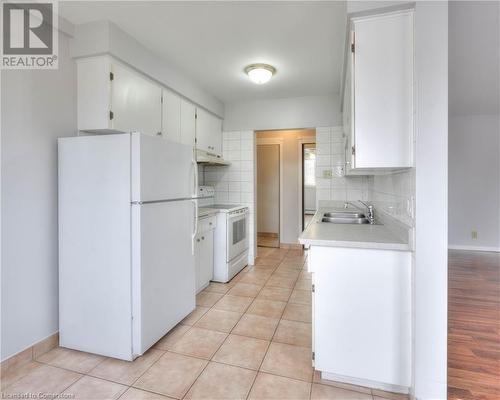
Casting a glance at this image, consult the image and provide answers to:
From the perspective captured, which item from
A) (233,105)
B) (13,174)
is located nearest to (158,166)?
(13,174)

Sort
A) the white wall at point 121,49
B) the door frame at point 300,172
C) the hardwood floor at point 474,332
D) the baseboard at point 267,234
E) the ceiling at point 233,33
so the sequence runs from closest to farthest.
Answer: the hardwood floor at point 474,332 < the ceiling at point 233,33 < the white wall at point 121,49 < the door frame at point 300,172 < the baseboard at point 267,234

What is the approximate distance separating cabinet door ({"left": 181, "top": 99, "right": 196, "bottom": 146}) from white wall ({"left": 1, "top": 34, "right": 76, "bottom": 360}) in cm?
118

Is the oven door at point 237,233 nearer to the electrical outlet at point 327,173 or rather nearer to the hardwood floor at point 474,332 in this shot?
the electrical outlet at point 327,173

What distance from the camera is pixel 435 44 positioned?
1.44 metres

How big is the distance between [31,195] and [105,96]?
89 centimetres

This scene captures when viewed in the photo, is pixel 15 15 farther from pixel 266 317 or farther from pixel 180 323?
pixel 266 317

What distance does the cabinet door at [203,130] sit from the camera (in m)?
3.57

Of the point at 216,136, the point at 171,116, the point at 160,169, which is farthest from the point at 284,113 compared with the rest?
the point at 160,169

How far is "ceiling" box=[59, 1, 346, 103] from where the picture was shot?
2.01 meters

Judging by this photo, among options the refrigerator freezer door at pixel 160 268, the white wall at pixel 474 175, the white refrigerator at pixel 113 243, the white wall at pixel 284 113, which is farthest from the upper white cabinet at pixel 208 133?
the white wall at pixel 474 175

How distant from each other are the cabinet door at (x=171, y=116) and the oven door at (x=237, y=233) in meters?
Result: 1.20

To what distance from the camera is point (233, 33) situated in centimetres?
235

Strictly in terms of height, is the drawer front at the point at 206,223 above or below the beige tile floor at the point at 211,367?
above

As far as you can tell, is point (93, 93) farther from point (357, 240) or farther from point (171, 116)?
point (357, 240)
